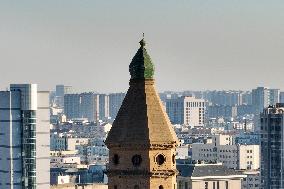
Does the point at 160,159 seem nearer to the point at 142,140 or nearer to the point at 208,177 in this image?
the point at 142,140

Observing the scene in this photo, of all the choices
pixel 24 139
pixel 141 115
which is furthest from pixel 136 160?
pixel 24 139

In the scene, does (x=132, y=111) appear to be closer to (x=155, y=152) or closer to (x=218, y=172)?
(x=155, y=152)

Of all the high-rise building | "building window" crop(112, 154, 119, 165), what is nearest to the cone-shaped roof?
"building window" crop(112, 154, 119, 165)

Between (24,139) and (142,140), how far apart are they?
100536mm

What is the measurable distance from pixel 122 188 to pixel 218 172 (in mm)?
124367

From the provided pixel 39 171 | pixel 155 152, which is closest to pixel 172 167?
pixel 155 152

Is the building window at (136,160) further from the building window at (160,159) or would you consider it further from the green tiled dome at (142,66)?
the green tiled dome at (142,66)

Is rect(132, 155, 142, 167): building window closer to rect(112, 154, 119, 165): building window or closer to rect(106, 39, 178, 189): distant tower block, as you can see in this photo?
→ rect(106, 39, 178, 189): distant tower block

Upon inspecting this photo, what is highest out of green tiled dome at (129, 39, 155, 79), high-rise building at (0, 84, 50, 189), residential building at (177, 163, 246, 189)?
green tiled dome at (129, 39, 155, 79)

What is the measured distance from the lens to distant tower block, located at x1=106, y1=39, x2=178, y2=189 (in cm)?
5034

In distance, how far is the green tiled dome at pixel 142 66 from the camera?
5111 cm

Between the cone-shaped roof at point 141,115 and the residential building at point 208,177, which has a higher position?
the cone-shaped roof at point 141,115

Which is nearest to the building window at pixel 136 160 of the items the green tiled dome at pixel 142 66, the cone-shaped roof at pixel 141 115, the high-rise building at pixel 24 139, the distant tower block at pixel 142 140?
the distant tower block at pixel 142 140

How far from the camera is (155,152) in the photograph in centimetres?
5053
